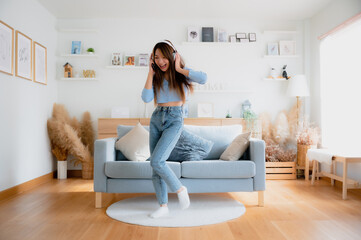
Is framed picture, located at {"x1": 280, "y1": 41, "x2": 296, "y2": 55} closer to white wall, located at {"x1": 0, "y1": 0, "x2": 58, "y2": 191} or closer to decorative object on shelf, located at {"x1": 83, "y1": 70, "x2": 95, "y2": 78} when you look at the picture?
decorative object on shelf, located at {"x1": 83, "y1": 70, "x2": 95, "y2": 78}

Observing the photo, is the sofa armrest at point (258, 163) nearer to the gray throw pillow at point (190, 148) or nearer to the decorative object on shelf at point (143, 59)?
the gray throw pillow at point (190, 148)

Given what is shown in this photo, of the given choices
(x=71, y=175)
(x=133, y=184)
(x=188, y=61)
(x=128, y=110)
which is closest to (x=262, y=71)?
(x=188, y=61)

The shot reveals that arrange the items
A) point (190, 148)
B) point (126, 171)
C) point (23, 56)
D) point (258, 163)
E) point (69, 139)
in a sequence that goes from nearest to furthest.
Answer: point (126, 171) < point (258, 163) < point (190, 148) < point (23, 56) < point (69, 139)

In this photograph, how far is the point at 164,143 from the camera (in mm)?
2365

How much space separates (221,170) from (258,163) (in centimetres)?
38

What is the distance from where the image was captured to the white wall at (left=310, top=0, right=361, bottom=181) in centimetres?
386

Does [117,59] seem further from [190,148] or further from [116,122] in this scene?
[190,148]

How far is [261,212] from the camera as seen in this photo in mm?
2766

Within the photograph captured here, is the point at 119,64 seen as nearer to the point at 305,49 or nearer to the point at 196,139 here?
the point at 196,139

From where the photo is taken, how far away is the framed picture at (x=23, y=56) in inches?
147

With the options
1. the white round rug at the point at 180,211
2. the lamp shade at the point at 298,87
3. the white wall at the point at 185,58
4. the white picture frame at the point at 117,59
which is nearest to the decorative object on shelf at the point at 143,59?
the white wall at the point at 185,58

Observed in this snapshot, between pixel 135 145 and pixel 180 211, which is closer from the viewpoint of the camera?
pixel 180 211

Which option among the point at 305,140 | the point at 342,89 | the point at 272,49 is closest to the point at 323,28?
the point at 272,49

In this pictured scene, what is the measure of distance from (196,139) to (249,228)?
1220mm
